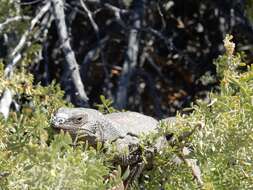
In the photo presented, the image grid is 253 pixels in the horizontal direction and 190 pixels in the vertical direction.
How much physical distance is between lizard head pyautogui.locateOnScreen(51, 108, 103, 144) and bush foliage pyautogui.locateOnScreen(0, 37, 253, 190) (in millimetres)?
42

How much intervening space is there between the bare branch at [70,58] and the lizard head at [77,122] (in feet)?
2.73

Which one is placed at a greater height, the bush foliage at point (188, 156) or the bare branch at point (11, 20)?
the bare branch at point (11, 20)

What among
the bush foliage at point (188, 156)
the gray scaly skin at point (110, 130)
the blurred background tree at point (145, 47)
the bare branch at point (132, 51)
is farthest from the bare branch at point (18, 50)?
the bush foliage at point (188, 156)

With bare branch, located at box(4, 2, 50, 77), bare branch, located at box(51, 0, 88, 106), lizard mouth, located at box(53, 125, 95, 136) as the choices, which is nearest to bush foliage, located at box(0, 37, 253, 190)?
lizard mouth, located at box(53, 125, 95, 136)

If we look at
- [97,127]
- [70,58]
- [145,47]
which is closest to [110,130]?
[97,127]

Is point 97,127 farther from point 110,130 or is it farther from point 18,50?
point 18,50

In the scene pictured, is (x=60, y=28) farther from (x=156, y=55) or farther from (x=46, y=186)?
(x=46, y=186)

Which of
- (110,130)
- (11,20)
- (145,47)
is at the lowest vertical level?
(145,47)

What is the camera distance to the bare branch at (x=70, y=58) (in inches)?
110

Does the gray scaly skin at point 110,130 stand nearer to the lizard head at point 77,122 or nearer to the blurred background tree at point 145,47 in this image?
the lizard head at point 77,122

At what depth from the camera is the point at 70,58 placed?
2.87m

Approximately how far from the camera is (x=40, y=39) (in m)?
3.32

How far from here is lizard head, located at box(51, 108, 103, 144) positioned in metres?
1.77

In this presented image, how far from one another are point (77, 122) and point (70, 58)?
108 centimetres
